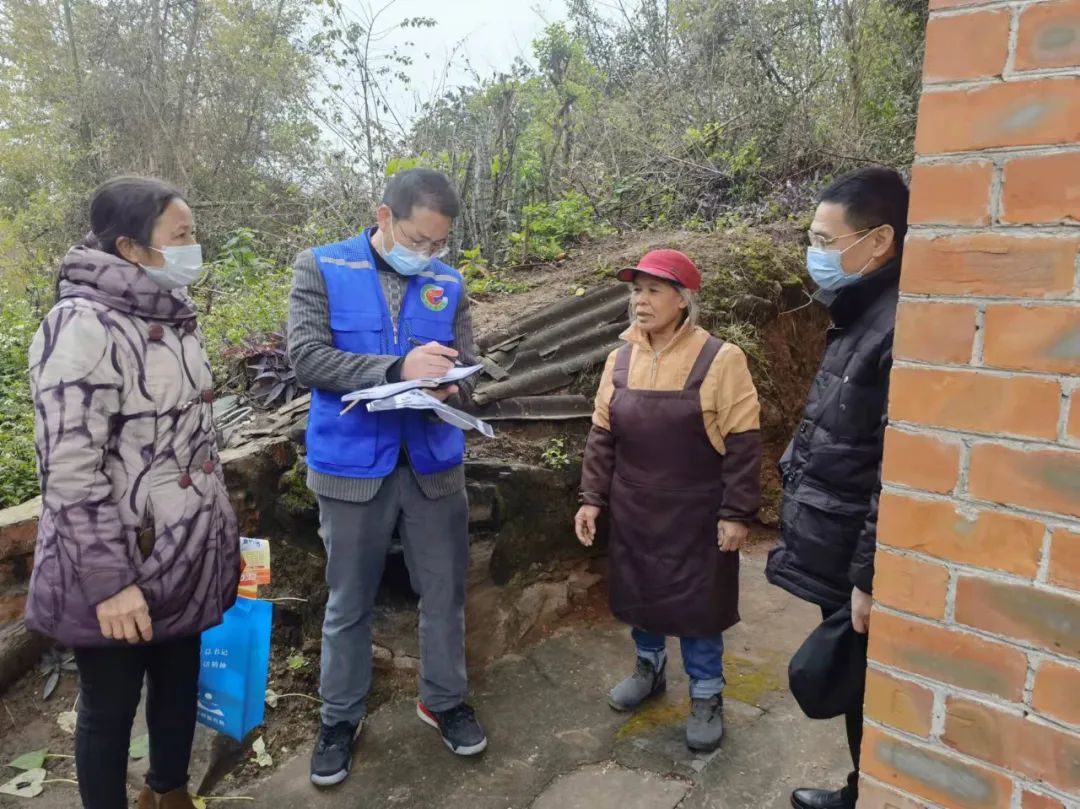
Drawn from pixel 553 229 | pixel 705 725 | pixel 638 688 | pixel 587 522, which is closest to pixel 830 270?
pixel 587 522

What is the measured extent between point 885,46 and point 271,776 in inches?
351

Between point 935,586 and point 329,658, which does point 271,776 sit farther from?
point 935,586

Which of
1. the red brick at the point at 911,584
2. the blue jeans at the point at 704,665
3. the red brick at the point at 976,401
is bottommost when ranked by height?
the blue jeans at the point at 704,665

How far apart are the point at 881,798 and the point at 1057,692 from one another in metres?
0.38

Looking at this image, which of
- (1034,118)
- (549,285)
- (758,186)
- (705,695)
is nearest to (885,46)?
(758,186)

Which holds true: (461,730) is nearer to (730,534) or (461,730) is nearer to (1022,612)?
(730,534)

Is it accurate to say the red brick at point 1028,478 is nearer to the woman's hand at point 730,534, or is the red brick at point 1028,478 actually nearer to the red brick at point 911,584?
the red brick at point 911,584

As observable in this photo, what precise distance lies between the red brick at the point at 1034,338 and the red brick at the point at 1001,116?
8.8 inches

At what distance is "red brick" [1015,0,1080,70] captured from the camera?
96cm

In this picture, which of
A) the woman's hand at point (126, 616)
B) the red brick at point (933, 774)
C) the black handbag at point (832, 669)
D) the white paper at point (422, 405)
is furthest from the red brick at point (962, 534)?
the woman's hand at point (126, 616)

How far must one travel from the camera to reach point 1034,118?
0.99 metres

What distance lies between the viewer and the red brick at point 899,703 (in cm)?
121

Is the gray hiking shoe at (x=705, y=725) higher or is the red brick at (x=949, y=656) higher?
the red brick at (x=949, y=656)

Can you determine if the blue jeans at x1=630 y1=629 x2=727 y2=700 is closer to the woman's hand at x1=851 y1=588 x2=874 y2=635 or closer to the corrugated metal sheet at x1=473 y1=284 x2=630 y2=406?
the woman's hand at x1=851 y1=588 x2=874 y2=635
